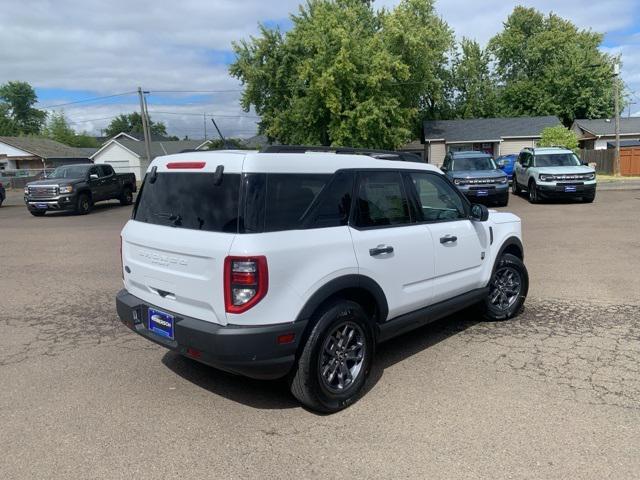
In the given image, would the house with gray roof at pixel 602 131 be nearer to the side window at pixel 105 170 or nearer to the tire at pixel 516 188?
A: the tire at pixel 516 188

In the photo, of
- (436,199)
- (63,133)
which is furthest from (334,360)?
(63,133)

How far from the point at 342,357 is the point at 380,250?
0.85 metres

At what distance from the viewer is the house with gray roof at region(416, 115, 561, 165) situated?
44594 millimetres

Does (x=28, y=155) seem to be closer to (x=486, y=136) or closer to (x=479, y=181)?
(x=486, y=136)

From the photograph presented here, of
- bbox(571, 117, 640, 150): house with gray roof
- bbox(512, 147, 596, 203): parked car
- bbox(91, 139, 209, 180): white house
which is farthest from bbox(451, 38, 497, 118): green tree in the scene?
bbox(512, 147, 596, 203): parked car

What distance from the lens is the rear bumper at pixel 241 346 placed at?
3293mm

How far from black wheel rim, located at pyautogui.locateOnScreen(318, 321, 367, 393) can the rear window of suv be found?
1100 mm

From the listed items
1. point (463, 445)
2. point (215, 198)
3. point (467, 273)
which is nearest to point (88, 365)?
point (215, 198)

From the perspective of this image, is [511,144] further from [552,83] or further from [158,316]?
[158,316]

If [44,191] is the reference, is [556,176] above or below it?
below

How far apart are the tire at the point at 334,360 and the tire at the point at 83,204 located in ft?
57.1

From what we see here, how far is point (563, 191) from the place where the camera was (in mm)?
17375

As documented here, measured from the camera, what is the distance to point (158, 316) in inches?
150

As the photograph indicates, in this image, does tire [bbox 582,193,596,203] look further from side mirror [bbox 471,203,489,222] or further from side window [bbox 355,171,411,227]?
side window [bbox 355,171,411,227]
